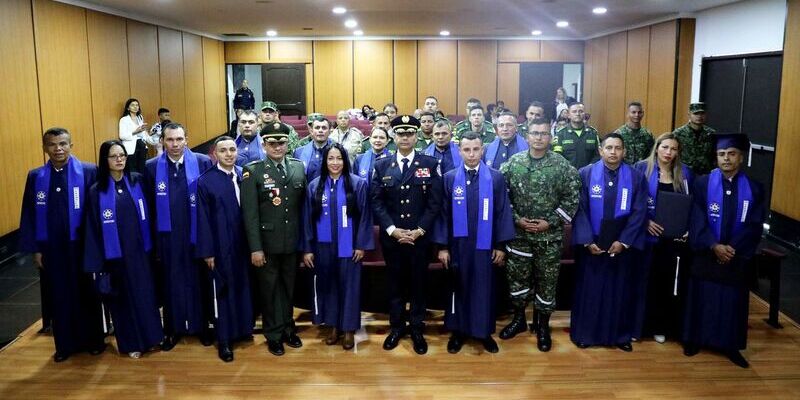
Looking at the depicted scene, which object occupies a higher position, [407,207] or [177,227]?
[407,207]

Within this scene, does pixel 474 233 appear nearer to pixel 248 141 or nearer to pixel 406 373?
pixel 406 373

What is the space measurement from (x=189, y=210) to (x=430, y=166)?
6.07ft

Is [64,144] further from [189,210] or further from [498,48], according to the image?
[498,48]

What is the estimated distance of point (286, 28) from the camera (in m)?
14.7

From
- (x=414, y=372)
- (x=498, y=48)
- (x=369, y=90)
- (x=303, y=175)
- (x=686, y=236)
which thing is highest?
(x=498, y=48)

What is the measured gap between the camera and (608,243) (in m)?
4.51

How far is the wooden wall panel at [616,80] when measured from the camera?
1413 centimetres

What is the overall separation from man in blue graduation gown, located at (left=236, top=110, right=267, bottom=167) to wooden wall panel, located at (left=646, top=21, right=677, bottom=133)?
830 cm

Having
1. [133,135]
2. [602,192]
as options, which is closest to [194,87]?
[133,135]

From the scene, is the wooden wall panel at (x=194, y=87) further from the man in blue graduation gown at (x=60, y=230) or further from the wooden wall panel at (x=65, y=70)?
the man in blue graduation gown at (x=60, y=230)

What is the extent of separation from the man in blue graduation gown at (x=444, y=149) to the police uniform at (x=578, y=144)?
190 cm

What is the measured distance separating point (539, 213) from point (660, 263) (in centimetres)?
108

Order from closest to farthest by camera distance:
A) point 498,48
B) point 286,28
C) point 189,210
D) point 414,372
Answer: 1. point 414,372
2. point 189,210
3. point 286,28
4. point 498,48

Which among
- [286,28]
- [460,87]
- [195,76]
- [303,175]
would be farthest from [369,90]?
[303,175]
